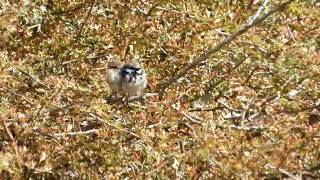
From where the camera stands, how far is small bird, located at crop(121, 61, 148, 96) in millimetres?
3997

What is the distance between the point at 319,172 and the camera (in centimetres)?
351

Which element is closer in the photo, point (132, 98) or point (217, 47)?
point (217, 47)

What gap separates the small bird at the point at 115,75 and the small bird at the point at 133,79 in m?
0.02

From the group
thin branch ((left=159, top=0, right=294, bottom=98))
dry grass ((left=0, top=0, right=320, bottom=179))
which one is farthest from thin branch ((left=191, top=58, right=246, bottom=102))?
thin branch ((left=159, top=0, right=294, bottom=98))

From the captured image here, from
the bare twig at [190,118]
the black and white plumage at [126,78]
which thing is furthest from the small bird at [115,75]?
the bare twig at [190,118]

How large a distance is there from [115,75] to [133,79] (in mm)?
196

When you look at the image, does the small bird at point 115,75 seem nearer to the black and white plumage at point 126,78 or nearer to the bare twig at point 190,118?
the black and white plumage at point 126,78

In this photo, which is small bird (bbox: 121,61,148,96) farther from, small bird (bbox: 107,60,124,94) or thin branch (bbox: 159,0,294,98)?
thin branch (bbox: 159,0,294,98)

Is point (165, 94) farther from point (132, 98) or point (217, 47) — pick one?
point (217, 47)

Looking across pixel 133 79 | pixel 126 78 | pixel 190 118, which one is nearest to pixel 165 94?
pixel 190 118

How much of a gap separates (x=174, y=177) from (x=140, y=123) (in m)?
0.35

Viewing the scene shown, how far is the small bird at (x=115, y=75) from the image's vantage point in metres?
4.12

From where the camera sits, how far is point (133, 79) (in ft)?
13.2

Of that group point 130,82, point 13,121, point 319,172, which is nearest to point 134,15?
point 130,82
